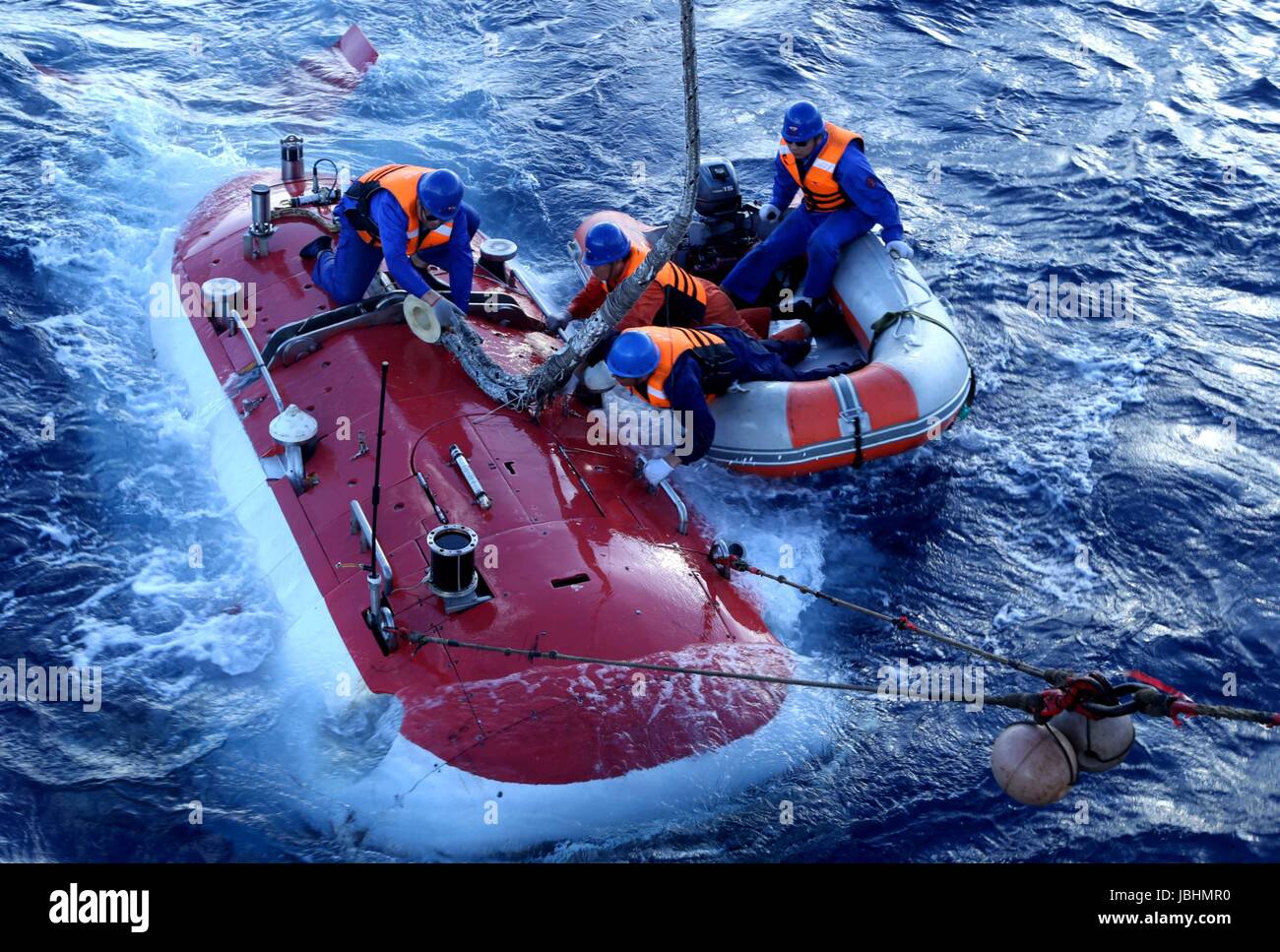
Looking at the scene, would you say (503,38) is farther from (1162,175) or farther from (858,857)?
(858,857)

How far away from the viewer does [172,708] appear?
635 centimetres

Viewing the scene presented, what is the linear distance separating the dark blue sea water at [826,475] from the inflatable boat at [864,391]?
0.47m

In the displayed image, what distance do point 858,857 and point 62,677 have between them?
3.98 meters

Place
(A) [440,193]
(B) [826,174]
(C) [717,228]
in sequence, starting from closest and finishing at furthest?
(A) [440,193] → (B) [826,174] → (C) [717,228]

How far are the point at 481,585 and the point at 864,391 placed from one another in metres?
2.67

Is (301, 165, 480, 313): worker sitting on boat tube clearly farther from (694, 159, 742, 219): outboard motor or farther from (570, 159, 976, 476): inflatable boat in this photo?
(694, 159, 742, 219): outboard motor

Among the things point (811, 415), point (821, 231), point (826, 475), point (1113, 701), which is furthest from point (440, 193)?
point (1113, 701)

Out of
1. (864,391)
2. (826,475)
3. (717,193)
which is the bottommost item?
(826,475)

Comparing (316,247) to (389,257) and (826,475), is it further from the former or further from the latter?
(826,475)

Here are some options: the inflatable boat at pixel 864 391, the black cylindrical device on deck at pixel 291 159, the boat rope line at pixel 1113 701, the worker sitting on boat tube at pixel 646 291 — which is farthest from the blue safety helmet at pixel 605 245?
the boat rope line at pixel 1113 701

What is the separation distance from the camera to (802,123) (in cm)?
844

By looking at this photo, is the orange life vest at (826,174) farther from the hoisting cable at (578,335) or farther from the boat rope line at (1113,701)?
the boat rope line at (1113,701)

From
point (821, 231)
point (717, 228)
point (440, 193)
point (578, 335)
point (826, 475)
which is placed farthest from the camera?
point (717, 228)

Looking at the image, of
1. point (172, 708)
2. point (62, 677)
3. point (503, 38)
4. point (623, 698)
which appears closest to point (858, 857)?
point (623, 698)
